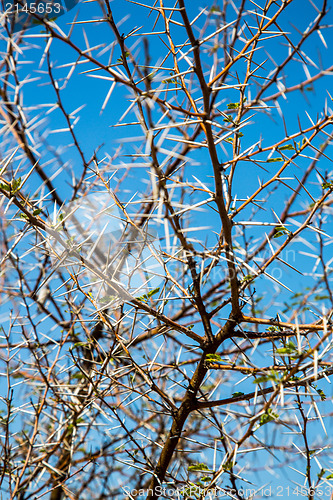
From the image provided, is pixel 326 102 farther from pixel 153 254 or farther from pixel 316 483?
pixel 316 483

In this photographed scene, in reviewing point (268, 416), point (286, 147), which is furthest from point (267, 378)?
point (286, 147)

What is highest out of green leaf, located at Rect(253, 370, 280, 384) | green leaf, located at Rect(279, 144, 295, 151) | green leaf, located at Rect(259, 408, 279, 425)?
green leaf, located at Rect(279, 144, 295, 151)

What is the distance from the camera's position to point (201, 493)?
3.75ft

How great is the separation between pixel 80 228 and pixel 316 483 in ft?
4.40

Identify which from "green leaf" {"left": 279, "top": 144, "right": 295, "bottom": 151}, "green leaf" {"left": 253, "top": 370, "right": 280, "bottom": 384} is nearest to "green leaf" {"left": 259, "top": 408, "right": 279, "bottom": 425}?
"green leaf" {"left": 253, "top": 370, "right": 280, "bottom": 384}

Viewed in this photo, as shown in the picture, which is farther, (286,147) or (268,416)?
(286,147)

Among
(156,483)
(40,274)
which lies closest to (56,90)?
(40,274)

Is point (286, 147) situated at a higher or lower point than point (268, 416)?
higher

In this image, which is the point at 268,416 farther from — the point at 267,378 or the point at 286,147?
the point at 286,147

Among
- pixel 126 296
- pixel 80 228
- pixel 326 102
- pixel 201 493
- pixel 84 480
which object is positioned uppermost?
pixel 80 228

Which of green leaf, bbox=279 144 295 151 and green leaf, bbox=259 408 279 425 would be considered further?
green leaf, bbox=279 144 295 151

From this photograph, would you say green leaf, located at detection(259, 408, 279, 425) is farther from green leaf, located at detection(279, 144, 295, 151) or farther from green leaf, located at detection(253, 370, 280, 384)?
green leaf, located at detection(279, 144, 295, 151)

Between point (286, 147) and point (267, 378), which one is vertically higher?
point (286, 147)

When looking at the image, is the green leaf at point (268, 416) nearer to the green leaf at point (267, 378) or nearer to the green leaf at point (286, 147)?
the green leaf at point (267, 378)
